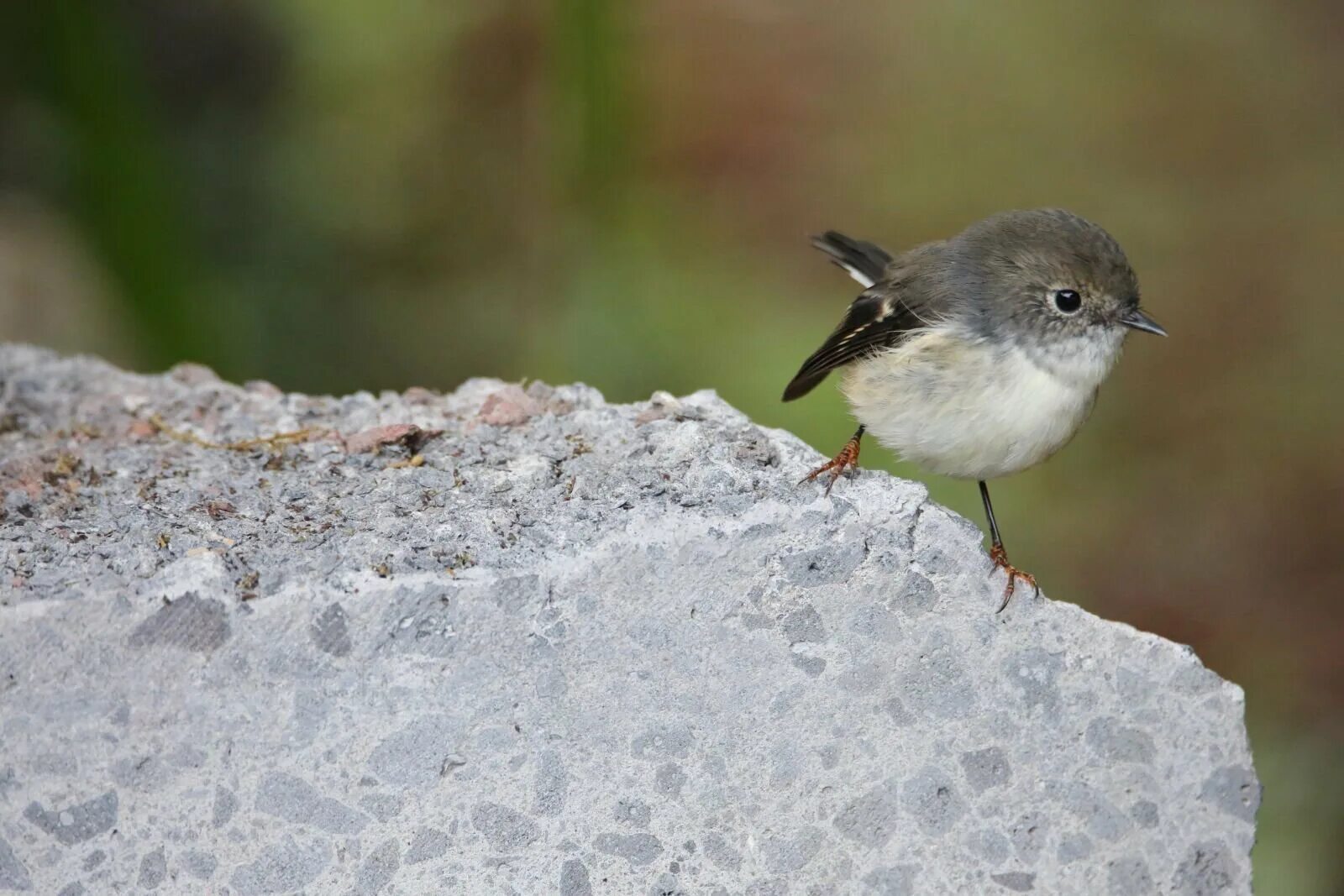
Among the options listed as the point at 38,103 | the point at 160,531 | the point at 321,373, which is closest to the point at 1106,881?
the point at 160,531

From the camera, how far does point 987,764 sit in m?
2.29

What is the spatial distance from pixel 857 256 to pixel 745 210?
223 centimetres

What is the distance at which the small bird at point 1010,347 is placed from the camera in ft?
8.96

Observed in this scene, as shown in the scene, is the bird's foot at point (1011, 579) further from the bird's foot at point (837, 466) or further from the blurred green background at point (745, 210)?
the blurred green background at point (745, 210)

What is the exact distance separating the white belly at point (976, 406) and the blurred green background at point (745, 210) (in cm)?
146

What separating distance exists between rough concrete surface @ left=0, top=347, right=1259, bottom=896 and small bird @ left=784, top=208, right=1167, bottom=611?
40cm

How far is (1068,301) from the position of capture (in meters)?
2.75

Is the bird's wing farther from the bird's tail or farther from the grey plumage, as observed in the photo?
the bird's tail

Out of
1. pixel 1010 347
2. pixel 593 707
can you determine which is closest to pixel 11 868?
pixel 593 707

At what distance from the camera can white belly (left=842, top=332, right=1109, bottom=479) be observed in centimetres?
273

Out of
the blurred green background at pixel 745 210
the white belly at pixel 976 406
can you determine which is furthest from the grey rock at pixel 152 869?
the blurred green background at pixel 745 210

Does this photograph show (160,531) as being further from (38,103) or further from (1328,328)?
(1328,328)

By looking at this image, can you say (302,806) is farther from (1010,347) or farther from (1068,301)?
(1068,301)

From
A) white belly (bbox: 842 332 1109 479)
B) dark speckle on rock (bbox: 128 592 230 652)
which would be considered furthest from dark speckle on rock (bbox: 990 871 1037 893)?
dark speckle on rock (bbox: 128 592 230 652)
